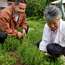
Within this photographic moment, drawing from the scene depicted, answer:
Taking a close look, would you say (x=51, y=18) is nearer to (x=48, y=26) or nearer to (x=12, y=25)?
(x=48, y=26)

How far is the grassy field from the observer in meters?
5.93

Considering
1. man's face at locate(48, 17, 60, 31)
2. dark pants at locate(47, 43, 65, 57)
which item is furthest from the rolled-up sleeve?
man's face at locate(48, 17, 60, 31)

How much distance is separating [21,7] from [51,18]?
5.02ft

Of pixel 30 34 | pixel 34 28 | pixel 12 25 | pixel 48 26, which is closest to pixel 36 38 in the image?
pixel 30 34

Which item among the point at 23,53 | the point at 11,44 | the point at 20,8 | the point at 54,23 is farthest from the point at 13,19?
the point at 54,23

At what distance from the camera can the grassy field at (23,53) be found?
19.5ft

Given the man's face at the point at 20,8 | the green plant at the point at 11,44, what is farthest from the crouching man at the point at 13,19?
the green plant at the point at 11,44

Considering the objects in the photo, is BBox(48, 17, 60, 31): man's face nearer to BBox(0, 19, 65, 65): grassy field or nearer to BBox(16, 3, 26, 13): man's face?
BBox(0, 19, 65, 65): grassy field

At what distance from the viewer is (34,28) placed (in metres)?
8.83

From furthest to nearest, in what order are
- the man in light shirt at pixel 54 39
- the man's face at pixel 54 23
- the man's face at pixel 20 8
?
1. the man's face at pixel 20 8
2. the man in light shirt at pixel 54 39
3. the man's face at pixel 54 23

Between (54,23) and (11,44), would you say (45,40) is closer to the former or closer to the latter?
→ (54,23)

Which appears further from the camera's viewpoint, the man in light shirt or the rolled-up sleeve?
the rolled-up sleeve

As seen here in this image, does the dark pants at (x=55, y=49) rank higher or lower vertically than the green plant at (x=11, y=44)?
higher

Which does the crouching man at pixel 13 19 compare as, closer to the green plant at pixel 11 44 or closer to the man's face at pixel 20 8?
the man's face at pixel 20 8
